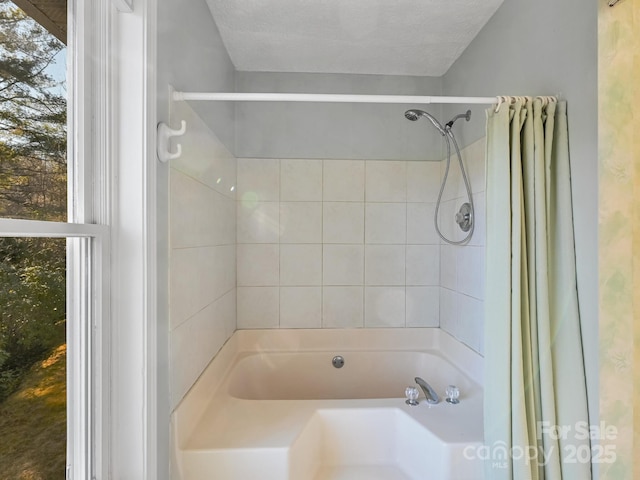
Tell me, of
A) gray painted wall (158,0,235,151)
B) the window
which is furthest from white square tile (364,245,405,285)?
the window

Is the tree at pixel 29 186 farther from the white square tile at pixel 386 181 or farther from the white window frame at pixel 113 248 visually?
the white square tile at pixel 386 181

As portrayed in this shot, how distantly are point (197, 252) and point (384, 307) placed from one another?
4.28 ft

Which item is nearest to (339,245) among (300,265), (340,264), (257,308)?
(340,264)

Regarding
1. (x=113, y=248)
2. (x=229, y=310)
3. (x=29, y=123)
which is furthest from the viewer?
(x=229, y=310)

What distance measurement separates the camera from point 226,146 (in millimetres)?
2014

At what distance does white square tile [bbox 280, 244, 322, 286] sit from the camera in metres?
2.32

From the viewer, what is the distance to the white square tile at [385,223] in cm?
235

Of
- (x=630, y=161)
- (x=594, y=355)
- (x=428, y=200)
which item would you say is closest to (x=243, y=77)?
(x=428, y=200)

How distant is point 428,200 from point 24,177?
6.85 feet

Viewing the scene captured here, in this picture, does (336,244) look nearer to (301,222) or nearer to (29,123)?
(301,222)

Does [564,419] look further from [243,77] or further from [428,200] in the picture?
[243,77]

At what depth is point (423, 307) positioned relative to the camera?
2.35 metres

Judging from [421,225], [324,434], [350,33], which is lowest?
[324,434]

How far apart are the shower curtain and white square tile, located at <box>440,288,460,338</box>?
0.92 meters
